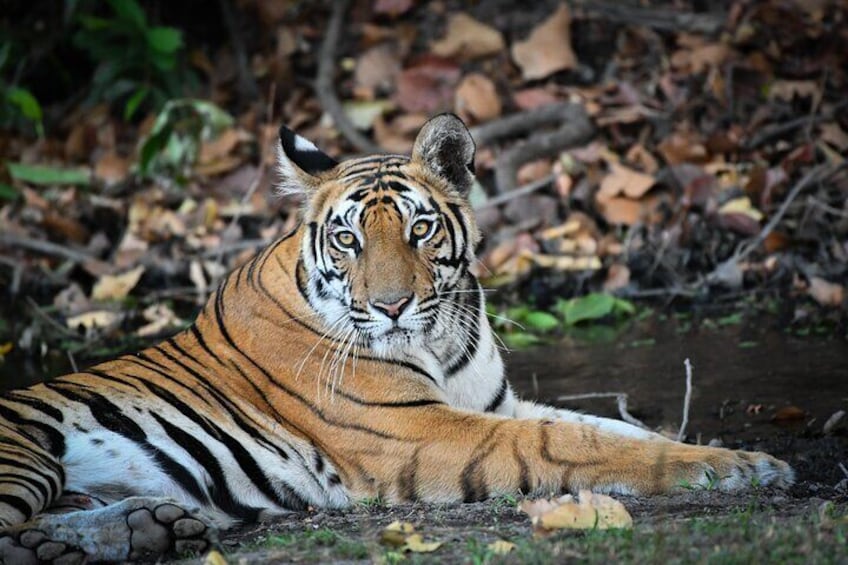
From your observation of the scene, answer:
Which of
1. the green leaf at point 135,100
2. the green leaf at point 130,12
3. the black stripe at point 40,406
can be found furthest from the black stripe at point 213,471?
the green leaf at point 130,12

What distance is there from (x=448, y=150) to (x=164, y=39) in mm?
5797

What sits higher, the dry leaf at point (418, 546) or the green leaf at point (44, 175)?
the green leaf at point (44, 175)

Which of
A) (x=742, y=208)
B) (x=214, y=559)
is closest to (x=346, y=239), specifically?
(x=214, y=559)

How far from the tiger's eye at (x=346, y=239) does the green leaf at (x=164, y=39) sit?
5.76 meters

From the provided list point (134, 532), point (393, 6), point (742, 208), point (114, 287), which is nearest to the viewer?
point (134, 532)

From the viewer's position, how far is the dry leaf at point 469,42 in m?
10.4

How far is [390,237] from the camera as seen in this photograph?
4680 mm

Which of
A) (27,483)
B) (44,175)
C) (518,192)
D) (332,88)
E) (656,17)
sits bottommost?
(27,483)

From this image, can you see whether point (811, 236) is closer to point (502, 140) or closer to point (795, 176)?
point (795, 176)

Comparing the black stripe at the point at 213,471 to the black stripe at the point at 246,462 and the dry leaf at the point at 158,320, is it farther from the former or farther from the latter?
the dry leaf at the point at 158,320

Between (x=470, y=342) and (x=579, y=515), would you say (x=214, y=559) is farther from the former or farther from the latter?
(x=470, y=342)

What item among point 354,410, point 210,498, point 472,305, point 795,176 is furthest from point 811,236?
point 210,498

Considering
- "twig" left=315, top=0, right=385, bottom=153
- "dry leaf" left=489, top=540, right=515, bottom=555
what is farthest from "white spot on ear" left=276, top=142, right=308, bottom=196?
"twig" left=315, top=0, right=385, bottom=153

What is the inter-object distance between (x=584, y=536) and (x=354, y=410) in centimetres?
146
